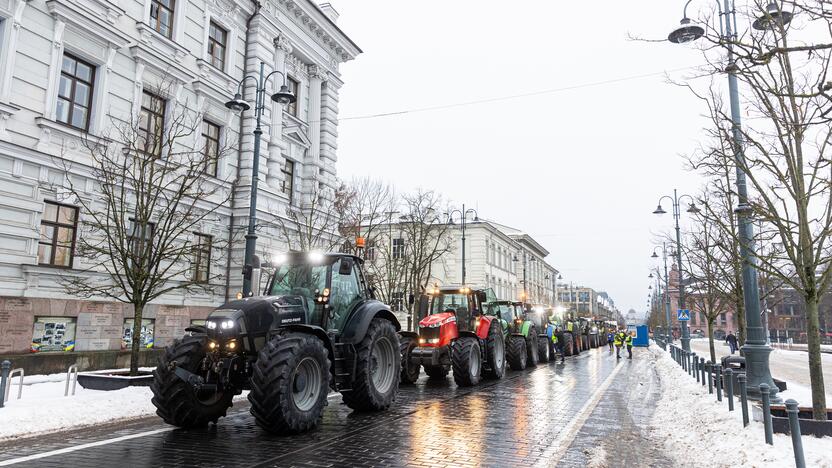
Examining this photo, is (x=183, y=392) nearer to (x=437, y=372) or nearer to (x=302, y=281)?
(x=302, y=281)

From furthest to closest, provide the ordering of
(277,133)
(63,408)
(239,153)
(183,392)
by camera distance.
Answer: (277,133) → (239,153) → (63,408) → (183,392)

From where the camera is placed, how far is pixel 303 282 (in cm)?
870

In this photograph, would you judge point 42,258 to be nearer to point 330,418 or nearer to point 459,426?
point 330,418

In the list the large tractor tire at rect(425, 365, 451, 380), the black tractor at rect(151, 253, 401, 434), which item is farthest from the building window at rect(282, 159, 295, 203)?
the black tractor at rect(151, 253, 401, 434)

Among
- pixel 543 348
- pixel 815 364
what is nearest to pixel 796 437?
pixel 815 364

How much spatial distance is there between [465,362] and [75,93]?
42.8 feet

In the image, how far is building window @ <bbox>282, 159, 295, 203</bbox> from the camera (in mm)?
24016

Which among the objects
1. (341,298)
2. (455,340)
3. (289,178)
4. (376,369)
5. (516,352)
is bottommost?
(516,352)

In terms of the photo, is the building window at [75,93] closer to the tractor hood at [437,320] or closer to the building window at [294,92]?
the building window at [294,92]

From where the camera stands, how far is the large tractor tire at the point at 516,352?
18.1 metres

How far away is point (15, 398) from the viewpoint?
960 centimetres

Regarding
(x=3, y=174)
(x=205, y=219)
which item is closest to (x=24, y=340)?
(x=3, y=174)

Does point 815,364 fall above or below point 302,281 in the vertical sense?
below

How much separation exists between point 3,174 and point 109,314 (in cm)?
457
